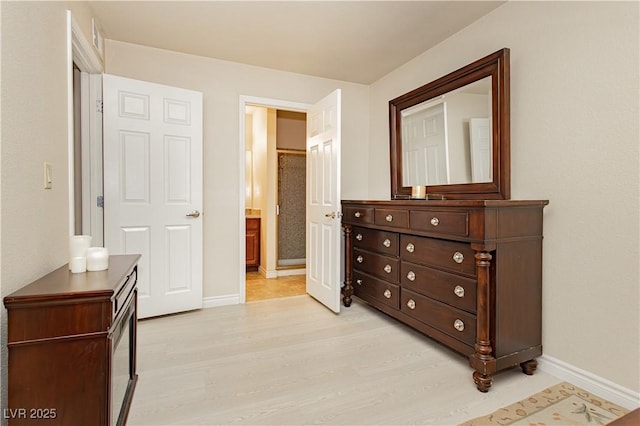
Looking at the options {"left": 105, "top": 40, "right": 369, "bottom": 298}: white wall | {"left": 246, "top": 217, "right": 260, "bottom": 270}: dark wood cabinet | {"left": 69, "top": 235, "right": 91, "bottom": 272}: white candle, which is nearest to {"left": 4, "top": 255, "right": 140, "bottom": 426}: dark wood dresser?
{"left": 69, "top": 235, "right": 91, "bottom": 272}: white candle

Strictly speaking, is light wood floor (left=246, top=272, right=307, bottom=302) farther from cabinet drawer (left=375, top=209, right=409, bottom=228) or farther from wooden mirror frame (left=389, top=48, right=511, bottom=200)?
wooden mirror frame (left=389, top=48, right=511, bottom=200)

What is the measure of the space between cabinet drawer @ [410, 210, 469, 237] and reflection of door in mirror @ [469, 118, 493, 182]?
570mm

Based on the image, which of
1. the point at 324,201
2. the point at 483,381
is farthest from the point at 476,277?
the point at 324,201

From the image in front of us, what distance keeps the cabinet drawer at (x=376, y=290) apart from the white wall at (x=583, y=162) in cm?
102

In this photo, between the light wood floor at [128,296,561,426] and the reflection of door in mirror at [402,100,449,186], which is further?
the reflection of door in mirror at [402,100,449,186]

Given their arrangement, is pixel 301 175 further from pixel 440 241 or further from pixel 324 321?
pixel 440 241

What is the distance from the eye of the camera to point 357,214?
10.4 ft

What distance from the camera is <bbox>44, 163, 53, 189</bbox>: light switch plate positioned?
1.54 metres

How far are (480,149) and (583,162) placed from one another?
68 cm

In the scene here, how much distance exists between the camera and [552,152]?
205 cm

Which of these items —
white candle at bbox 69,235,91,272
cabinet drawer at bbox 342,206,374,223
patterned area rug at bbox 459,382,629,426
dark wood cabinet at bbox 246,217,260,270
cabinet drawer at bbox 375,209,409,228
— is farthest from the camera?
dark wood cabinet at bbox 246,217,260,270

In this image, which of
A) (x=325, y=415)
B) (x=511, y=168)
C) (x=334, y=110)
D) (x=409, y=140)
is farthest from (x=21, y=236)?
(x=409, y=140)

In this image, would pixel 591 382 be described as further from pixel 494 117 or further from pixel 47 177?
pixel 47 177

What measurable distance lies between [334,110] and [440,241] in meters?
1.61
